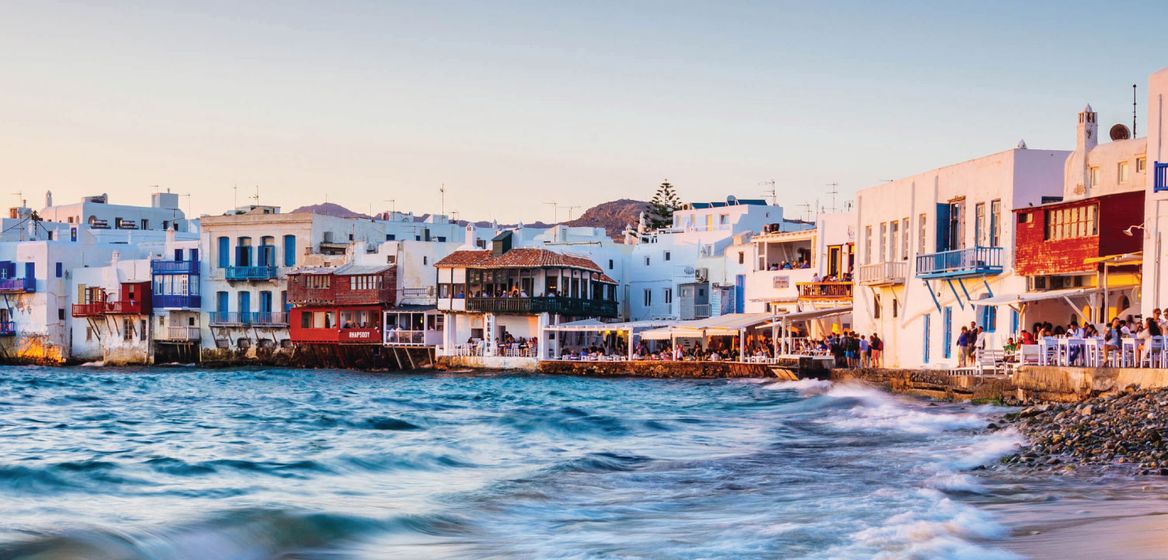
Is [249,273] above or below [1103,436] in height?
above

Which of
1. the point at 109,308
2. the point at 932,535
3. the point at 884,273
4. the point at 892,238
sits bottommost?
the point at 932,535

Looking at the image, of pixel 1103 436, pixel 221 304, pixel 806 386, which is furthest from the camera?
pixel 221 304

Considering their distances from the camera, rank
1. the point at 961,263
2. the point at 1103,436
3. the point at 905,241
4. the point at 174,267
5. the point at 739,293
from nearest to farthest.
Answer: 1. the point at 1103,436
2. the point at 961,263
3. the point at 905,241
4. the point at 739,293
5. the point at 174,267

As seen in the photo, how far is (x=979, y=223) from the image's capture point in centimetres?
3438

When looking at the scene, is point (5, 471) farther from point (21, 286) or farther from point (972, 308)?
point (21, 286)

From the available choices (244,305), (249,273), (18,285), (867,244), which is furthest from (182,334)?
(867,244)

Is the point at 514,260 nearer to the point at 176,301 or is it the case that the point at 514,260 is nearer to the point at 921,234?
the point at 176,301

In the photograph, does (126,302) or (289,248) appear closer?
(289,248)

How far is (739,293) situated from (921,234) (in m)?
22.3

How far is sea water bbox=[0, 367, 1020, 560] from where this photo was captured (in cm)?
1226

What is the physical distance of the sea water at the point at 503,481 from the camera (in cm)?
1226

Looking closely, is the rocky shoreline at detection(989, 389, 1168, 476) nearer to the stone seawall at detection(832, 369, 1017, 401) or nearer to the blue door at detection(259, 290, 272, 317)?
the stone seawall at detection(832, 369, 1017, 401)

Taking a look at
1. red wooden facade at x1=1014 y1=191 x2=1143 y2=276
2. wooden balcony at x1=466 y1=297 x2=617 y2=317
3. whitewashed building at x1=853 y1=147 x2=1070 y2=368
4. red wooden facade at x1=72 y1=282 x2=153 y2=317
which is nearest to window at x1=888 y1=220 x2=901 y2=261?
whitewashed building at x1=853 y1=147 x2=1070 y2=368

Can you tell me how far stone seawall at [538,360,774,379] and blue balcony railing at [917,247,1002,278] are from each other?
11.1m
